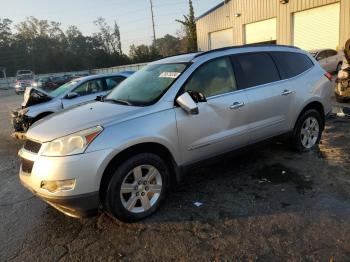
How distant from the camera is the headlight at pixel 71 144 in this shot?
3.42 meters

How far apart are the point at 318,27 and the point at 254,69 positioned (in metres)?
19.5

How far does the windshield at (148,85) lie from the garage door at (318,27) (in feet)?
62.9

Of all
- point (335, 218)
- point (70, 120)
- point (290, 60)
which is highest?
point (290, 60)

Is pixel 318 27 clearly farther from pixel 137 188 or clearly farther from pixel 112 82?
pixel 137 188

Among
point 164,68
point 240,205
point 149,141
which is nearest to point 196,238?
point 240,205

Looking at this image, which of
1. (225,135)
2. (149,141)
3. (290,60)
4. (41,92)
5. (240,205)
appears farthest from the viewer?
(41,92)

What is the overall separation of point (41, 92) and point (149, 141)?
575cm

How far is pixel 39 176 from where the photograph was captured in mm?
3482

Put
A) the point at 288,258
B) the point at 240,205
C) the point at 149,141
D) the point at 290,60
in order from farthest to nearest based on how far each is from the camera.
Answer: the point at 290,60, the point at 240,205, the point at 149,141, the point at 288,258

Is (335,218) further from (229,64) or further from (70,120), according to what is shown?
(70,120)

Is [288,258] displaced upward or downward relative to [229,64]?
downward

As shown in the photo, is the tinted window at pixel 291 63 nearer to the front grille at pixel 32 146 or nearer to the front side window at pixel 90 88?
the front grille at pixel 32 146

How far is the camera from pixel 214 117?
4.34m

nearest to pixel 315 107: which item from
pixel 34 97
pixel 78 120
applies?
pixel 78 120
